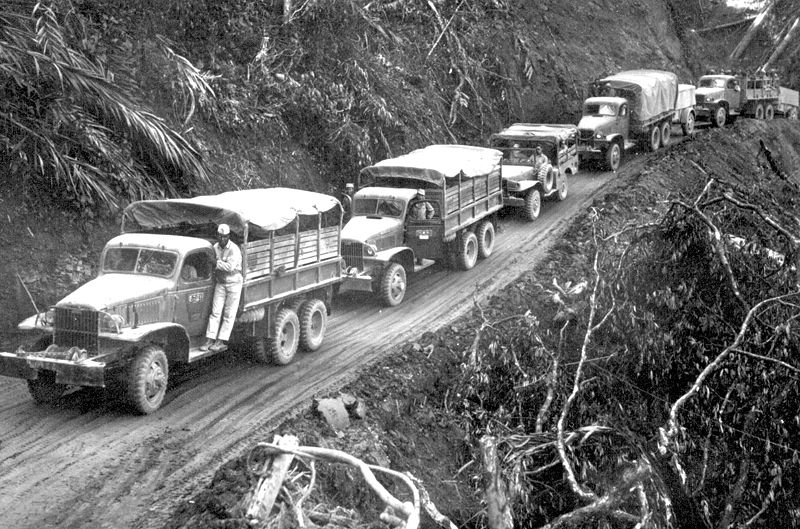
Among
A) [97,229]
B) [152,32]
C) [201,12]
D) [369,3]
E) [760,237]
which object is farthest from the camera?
[369,3]

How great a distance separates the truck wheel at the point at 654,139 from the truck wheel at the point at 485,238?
956 centimetres

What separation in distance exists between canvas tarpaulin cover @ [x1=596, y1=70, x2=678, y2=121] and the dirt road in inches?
479

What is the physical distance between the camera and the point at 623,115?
24.0 meters

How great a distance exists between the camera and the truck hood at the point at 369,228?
14.6m

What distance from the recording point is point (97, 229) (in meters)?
13.7

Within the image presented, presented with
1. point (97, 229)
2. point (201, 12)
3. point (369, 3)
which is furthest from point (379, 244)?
point (369, 3)

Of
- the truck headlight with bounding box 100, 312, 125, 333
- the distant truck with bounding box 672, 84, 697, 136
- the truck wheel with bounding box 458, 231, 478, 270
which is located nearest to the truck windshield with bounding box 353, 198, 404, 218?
the truck wheel with bounding box 458, 231, 478, 270

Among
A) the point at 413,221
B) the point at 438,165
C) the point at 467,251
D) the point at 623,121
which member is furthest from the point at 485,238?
the point at 623,121

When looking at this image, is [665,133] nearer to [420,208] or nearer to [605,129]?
[605,129]

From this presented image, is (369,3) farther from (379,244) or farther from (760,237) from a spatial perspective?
(760,237)

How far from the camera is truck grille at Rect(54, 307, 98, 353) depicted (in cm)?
985

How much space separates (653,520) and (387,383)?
4.23m

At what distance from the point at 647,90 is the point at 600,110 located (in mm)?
1449

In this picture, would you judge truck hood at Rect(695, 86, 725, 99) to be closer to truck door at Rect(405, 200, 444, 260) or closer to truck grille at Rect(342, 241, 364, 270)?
truck door at Rect(405, 200, 444, 260)
